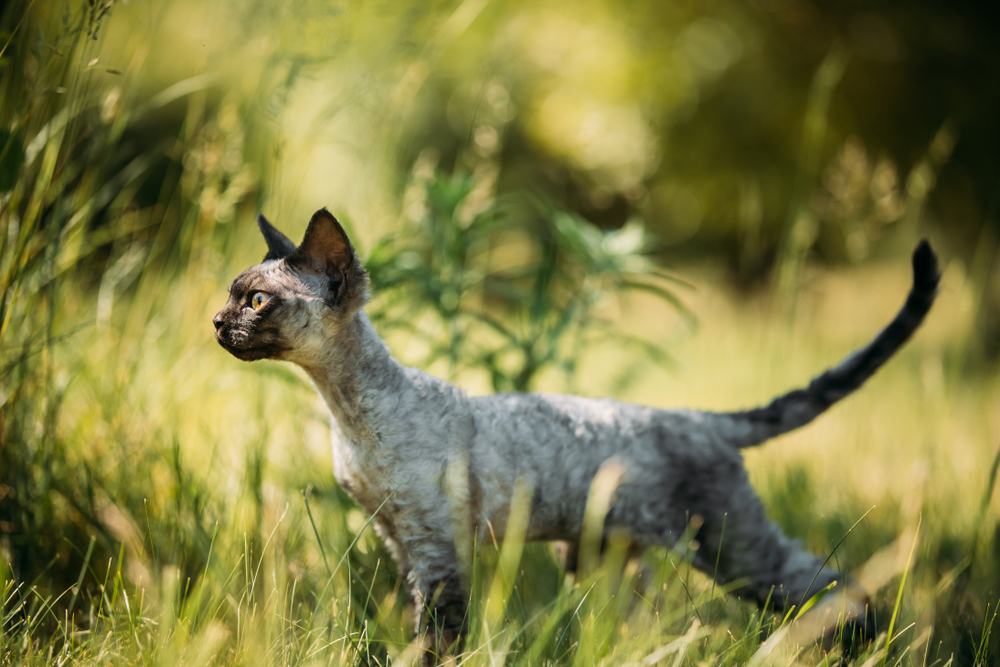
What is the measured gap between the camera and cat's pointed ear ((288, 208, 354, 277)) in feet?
5.10

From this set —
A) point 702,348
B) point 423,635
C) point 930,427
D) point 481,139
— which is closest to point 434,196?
point 481,139

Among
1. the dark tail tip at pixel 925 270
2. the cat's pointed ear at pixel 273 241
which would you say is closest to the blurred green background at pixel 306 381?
the cat's pointed ear at pixel 273 241

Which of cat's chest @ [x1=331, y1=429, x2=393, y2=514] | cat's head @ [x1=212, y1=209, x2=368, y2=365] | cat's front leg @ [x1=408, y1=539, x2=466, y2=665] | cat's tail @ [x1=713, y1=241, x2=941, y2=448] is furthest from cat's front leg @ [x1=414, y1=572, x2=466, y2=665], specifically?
cat's tail @ [x1=713, y1=241, x2=941, y2=448]

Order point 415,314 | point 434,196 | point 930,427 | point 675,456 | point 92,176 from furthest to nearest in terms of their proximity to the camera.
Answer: point 930,427 < point 415,314 < point 434,196 < point 92,176 < point 675,456

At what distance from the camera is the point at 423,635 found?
164cm

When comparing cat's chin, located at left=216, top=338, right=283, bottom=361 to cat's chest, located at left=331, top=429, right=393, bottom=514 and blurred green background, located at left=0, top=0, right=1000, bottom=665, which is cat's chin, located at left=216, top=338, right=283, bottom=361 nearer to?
cat's chest, located at left=331, top=429, right=393, bottom=514

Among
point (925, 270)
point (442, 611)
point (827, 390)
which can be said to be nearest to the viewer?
point (442, 611)

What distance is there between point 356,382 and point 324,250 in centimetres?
35

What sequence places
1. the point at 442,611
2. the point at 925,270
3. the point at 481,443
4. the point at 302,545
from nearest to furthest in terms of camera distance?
the point at 442,611
the point at 481,443
the point at 925,270
the point at 302,545

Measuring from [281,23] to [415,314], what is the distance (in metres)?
1.17

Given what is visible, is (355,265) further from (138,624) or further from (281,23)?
(281,23)

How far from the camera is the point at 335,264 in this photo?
165 cm

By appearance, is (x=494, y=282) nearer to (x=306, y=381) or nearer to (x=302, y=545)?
(x=306, y=381)

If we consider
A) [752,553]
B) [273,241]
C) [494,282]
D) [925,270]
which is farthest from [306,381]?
[925,270]
